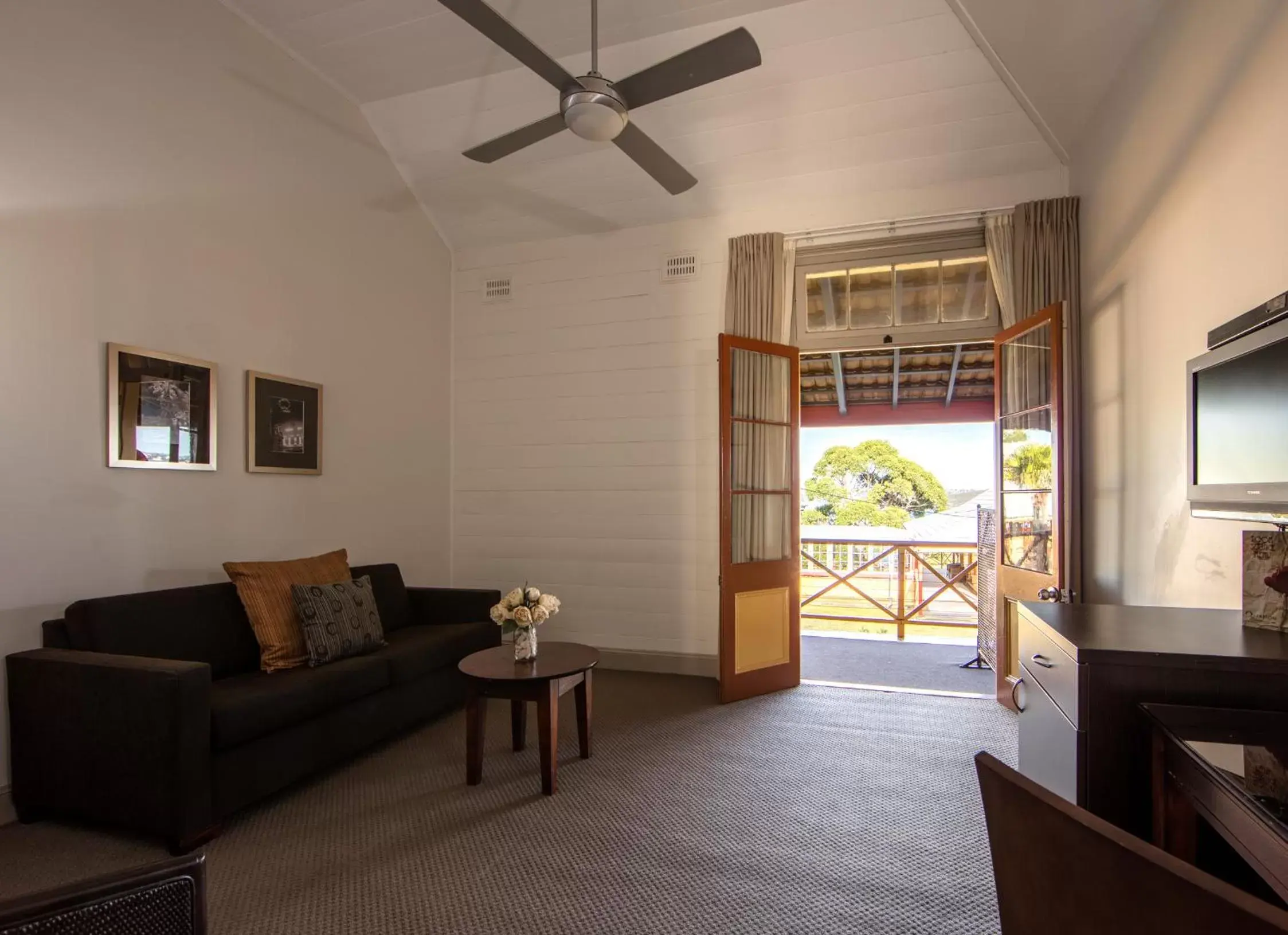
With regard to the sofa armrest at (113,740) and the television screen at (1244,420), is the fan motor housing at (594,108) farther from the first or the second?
the sofa armrest at (113,740)

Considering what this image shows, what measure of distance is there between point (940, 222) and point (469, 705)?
13.3 ft

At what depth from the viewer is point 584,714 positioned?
10.6 ft

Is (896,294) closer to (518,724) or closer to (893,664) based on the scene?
(893,664)

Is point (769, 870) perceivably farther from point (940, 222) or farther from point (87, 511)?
point (940, 222)

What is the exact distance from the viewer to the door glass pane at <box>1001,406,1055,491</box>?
3.70 metres

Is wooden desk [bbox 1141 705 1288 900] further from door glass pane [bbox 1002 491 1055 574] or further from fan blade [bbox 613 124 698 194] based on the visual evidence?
fan blade [bbox 613 124 698 194]

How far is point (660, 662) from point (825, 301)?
2856 mm

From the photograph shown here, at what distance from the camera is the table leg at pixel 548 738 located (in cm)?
284

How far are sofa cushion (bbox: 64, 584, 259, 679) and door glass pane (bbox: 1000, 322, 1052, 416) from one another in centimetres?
434

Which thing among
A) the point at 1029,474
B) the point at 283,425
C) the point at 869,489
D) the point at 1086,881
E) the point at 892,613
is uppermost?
the point at 283,425

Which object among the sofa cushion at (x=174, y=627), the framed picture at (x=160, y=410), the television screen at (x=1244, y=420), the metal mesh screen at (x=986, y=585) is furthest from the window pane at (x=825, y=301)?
the sofa cushion at (x=174, y=627)

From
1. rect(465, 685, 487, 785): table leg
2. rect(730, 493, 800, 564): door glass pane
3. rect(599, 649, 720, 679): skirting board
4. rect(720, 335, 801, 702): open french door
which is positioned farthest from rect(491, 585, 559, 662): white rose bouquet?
rect(599, 649, 720, 679): skirting board

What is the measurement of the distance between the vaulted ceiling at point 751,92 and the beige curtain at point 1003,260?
32 centimetres

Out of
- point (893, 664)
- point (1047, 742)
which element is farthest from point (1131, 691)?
point (893, 664)
